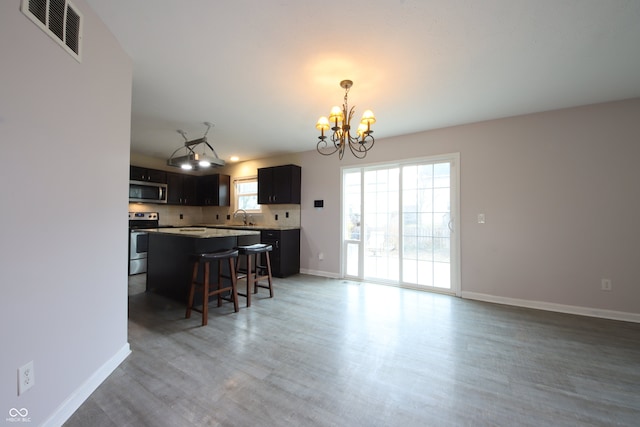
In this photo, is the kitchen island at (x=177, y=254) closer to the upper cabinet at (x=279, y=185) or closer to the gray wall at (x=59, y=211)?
the gray wall at (x=59, y=211)

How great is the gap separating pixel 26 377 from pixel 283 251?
342 centimetres

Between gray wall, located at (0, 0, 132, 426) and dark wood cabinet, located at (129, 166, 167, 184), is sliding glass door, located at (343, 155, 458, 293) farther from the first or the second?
dark wood cabinet, located at (129, 166, 167, 184)

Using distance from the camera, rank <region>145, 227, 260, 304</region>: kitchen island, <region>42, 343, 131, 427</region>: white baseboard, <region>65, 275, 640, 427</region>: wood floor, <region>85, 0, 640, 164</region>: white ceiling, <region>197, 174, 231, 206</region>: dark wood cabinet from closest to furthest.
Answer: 1. <region>42, 343, 131, 427</region>: white baseboard
2. <region>65, 275, 640, 427</region>: wood floor
3. <region>85, 0, 640, 164</region>: white ceiling
4. <region>145, 227, 260, 304</region>: kitchen island
5. <region>197, 174, 231, 206</region>: dark wood cabinet

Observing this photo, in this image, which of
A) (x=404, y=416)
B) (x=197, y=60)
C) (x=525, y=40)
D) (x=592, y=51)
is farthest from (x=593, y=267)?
(x=197, y=60)

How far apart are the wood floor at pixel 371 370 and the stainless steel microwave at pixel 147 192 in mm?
2758

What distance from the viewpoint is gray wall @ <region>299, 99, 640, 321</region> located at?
267 cm

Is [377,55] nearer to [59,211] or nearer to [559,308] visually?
[59,211]

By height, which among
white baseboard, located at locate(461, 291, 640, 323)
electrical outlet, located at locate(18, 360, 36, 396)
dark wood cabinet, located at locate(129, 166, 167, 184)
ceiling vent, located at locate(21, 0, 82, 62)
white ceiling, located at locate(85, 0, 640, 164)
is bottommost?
white baseboard, located at locate(461, 291, 640, 323)

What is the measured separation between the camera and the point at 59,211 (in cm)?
133

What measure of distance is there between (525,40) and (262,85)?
2.17 metres

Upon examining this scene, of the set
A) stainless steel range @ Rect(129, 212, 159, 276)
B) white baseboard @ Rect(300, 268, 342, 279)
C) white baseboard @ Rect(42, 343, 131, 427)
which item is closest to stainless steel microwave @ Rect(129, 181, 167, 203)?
stainless steel range @ Rect(129, 212, 159, 276)

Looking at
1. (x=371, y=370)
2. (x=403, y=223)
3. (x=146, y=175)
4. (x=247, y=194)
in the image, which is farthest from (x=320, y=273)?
(x=146, y=175)

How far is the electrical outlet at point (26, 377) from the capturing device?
3.62ft

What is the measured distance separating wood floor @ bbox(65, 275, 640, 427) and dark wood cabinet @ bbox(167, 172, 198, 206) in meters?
3.28
